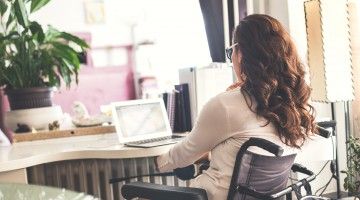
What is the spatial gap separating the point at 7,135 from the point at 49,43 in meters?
0.63

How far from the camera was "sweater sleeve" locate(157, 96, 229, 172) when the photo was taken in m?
1.40

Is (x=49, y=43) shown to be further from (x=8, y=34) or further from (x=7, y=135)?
(x=7, y=135)

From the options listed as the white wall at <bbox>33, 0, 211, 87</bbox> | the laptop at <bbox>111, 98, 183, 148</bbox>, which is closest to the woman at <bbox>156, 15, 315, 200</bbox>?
the laptop at <bbox>111, 98, 183, 148</bbox>

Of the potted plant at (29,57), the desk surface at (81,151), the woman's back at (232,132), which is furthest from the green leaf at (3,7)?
the woman's back at (232,132)

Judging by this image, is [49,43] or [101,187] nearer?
[101,187]

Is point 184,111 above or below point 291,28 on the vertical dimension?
below

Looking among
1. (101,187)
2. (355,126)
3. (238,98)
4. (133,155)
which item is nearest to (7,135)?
(101,187)

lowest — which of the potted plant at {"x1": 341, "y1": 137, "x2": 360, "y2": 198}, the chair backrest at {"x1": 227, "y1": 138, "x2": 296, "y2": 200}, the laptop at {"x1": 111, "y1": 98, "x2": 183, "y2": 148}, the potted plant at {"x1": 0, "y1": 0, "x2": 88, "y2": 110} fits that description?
the potted plant at {"x1": 341, "y1": 137, "x2": 360, "y2": 198}

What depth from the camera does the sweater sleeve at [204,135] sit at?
1.40 m

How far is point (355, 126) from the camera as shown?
2.69 metres

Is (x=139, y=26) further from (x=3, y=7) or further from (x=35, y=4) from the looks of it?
(x=3, y=7)

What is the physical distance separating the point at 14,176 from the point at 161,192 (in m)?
0.73

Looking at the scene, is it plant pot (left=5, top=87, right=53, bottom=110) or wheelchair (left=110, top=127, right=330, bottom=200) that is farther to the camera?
plant pot (left=5, top=87, right=53, bottom=110)

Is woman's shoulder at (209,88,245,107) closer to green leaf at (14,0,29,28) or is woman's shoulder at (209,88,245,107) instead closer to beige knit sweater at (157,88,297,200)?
beige knit sweater at (157,88,297,200)
